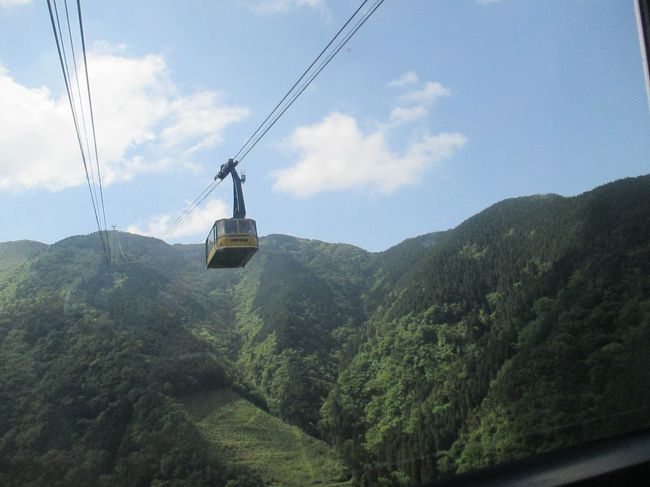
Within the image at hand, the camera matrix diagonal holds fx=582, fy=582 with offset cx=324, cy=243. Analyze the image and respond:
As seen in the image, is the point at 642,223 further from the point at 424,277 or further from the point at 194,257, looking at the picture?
the point at 194,257

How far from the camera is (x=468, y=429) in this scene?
2506cm

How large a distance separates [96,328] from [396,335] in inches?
720

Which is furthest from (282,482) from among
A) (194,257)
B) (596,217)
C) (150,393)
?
(194,257)

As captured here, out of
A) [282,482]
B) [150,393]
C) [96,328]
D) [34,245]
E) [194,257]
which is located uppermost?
[34,245]

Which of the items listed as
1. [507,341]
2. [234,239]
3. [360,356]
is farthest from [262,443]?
[234,239]

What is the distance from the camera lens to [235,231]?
1611 cm

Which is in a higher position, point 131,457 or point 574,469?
point 574,469

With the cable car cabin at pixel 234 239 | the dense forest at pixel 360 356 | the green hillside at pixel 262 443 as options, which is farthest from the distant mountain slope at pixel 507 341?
the cable car cabin at pixel 234 239

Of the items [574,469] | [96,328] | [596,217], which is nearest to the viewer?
[574,469]

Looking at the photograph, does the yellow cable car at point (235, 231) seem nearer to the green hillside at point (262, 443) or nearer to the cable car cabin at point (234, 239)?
the cable car cabin at point (234, 239)

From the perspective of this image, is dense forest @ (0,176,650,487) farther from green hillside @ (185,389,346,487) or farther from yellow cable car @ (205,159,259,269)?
yellow cable car @ (205,159,259,269)

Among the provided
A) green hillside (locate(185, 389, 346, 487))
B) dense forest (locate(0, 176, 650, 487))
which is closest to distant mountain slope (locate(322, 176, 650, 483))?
dense forest (locate(0, 176, 650, 487))

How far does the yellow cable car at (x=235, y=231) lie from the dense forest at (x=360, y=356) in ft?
23.0

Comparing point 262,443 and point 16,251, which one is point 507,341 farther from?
point 16,251
